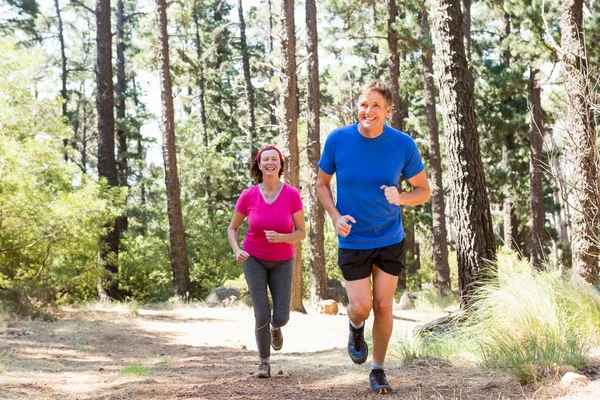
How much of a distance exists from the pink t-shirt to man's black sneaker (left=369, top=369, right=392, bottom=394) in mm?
1298

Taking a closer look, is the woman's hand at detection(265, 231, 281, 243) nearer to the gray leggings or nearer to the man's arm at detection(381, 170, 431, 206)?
the gray leggings

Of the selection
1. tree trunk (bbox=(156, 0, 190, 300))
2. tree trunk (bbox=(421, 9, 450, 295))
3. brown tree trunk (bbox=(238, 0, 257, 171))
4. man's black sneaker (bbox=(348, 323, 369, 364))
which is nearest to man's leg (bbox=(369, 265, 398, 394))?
man's black sneaker (bbox=(348, 323, 369, 364))

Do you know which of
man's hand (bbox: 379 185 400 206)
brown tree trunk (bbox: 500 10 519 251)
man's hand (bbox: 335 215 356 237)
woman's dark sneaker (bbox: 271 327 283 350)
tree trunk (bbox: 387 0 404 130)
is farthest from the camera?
brown tree trunk (bbox: 500 10 519 251)

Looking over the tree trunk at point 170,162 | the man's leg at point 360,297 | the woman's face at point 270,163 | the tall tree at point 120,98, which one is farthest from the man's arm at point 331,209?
the tall tree at point 120,98

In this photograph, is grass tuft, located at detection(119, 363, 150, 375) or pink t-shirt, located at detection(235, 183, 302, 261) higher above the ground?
pink t-shirt, located at detection(235, 183, 302, 261)

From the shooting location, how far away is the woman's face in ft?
17.5

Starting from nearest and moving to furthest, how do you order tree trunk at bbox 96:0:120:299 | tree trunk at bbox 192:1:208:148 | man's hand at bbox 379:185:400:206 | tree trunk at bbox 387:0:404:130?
1. man's hand at bbox 379:185:400:206
2. tree trunk at bbox 96:0:120:299
3. tree trunk at bbox 387:0:404:130
4. tree trunk at bbox 192:1:208:148

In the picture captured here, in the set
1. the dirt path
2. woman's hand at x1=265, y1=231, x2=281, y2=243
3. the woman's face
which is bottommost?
the dirt path

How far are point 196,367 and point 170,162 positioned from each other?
10.5m

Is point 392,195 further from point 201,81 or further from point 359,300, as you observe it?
point 201,81

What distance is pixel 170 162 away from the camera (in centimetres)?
1670

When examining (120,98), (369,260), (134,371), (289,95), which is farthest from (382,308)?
(120,98)

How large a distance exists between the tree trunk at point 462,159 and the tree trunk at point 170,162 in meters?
10.4

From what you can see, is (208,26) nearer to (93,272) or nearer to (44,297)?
(93,272)
